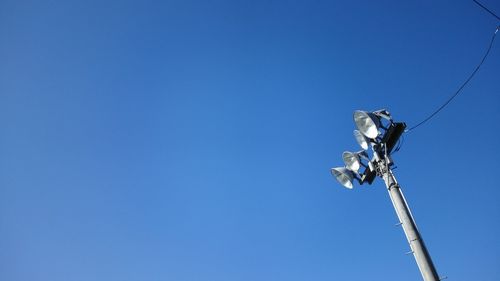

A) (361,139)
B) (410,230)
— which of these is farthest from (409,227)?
(361,139)

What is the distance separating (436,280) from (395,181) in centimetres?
190

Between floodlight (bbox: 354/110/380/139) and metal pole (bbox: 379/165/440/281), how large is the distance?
654 millimetres

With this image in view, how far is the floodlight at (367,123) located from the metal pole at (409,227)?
654mm

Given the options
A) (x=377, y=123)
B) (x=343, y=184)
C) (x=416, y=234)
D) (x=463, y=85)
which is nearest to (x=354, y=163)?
(x=343, y=184)

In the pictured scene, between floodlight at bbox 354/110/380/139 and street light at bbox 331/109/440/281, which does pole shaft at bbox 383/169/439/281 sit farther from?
floodlight at bbox 354/110/380/139

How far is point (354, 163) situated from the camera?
271 inches

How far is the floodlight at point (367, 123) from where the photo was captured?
6.35 m

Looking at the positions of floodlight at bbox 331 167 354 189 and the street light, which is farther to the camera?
floodlight at bbox 331 167 354 189

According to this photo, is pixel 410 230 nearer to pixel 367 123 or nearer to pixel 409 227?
pixel 409 227

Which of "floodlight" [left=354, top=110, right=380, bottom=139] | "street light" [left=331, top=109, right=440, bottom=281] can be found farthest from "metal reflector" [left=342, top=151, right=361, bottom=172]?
"floodlight" [left=354, top=110, right=380, bottom=139]

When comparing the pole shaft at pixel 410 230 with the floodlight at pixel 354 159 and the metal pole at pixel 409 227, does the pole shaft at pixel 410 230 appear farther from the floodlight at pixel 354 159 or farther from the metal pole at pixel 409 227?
the floodlight at pixel 354 159

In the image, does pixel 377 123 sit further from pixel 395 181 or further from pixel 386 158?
pixel 395 181

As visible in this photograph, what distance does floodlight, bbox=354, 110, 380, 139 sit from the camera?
20.8ft

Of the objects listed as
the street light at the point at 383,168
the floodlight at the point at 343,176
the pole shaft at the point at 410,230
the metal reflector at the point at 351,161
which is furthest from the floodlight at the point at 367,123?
the floodlight at the point at 343,176
